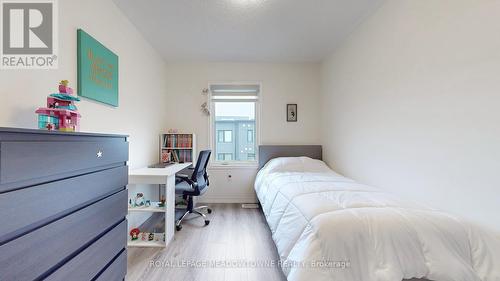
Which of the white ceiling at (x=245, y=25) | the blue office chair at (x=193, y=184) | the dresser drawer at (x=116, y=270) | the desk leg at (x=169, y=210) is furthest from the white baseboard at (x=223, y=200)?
the white ceiling at (x=245, y=25)

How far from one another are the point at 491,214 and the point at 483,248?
24 cm

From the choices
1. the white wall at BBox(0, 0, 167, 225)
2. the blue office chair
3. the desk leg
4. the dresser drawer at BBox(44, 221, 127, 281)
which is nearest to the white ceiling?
the white wall at BBox(0, 0, 167, 225)

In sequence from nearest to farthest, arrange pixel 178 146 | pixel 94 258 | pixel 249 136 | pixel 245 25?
pixel 94 258
pixel 245 25
pixel 178 146
pixel 249 136

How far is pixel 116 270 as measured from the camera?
1261mm

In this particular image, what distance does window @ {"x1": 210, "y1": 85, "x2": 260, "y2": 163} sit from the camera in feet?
12.2

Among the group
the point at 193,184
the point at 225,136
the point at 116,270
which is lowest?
the point at 116,270

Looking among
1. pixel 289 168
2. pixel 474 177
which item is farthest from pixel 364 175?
pixel 474 177

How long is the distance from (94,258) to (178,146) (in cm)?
238

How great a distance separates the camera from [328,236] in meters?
1.19

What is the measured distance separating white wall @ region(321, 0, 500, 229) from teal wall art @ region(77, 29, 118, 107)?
107 inches

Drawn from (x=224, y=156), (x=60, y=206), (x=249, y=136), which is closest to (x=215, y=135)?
(x=224, y=156)

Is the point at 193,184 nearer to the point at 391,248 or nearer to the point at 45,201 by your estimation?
the point at 45,201

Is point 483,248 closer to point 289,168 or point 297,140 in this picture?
point 289,168

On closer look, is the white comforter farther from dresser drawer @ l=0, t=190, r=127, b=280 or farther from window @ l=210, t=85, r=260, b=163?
window @ l=210, t=85, r=260, b=163
